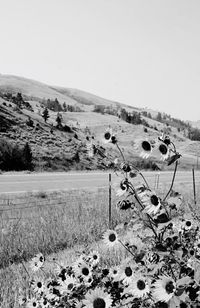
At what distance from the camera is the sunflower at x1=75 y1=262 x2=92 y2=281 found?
107 inches

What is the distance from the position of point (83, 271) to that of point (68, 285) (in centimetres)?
14

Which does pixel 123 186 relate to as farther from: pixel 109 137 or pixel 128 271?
pixel 128 271

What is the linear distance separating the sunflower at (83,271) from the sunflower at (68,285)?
0.17 feet

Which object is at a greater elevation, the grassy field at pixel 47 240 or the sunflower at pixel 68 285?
the sunflower at pixel 68 285

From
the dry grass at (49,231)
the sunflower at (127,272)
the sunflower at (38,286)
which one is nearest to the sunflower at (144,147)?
the sunflower at (127,272)

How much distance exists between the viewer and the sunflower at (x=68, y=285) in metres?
2.68

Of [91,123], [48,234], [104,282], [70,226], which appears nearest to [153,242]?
[104,282]

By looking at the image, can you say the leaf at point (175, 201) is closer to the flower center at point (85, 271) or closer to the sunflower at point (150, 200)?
the sunflower at point (150, 200)

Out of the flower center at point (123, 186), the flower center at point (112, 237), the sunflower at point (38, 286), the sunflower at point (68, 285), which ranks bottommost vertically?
the sunflower at point (38, 286)

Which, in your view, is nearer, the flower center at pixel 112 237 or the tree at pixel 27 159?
the flower center at pixel 112 237

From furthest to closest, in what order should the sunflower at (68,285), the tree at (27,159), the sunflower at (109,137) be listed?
the tree at (27,159), the sunflower at (68,285), the sunflower at (109,137)

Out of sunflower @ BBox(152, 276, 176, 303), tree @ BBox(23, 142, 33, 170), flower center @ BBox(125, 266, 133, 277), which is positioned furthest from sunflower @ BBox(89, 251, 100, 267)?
tree @ BBox(23, 142, 33, 170)

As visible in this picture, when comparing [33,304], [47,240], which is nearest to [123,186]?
[33,304]

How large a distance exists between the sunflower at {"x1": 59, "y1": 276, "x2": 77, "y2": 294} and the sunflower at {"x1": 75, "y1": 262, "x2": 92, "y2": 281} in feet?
0.17
